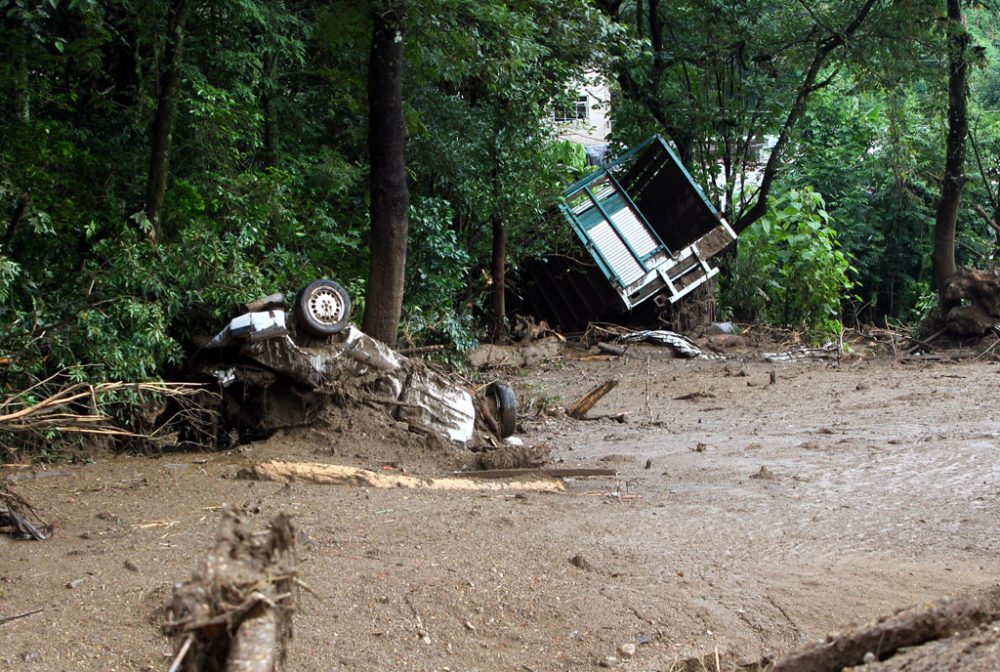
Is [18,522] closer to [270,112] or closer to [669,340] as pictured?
[270,112]

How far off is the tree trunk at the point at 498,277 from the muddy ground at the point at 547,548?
6.81 m

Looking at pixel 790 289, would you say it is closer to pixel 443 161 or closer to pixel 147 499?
pixel 443 161

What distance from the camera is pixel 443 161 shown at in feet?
47.6

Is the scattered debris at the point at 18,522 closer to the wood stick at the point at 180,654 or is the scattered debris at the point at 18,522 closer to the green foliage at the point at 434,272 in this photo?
the wood stick at the point at 180,654

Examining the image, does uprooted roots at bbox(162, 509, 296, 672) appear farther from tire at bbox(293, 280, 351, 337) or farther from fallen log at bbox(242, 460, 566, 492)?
tire at bbox(293, 280, 351, 337)

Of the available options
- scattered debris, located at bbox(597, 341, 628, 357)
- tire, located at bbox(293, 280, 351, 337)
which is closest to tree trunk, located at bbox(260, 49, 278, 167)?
scattered debris, located at bbox(597, 341, 628, 357)

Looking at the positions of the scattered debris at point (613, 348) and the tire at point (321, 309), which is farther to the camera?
the scattered debris at point (613, 348)

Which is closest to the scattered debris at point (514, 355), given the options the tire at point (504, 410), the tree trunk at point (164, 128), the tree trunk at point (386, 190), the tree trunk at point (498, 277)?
the tree trunk at point (498, 277)

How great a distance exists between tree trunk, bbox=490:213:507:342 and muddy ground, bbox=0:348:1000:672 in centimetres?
681

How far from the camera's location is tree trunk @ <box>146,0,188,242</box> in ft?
31.1

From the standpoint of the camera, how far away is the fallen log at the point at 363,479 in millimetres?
7168

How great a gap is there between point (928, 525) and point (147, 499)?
4.82 metres

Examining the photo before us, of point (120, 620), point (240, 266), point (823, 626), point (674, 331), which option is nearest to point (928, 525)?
point (823, 626)

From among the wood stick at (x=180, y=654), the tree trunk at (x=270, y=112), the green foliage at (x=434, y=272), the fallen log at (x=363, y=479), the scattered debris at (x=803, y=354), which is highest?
the tree trunk at (x=270, y=112)
